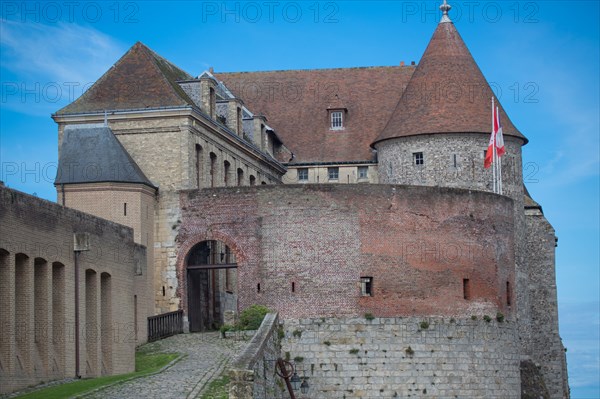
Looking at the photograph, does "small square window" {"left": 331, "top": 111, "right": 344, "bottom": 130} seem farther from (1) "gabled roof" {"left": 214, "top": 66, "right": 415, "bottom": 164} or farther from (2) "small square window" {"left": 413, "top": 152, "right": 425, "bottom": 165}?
(2) "small square window" {"left": 413, "top": 152, "right": 425, "bottom": 165}

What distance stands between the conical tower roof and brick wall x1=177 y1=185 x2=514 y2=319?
11.1 metres

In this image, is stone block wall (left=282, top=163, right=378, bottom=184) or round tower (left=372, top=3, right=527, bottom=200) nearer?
round tower (left=372, top=3, right=527, bottom=200)

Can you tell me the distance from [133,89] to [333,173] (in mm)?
16347

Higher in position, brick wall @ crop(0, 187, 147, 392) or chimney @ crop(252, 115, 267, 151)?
chimney @ crop(252, 115, 267, 151)

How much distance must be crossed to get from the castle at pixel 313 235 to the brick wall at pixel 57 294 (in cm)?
626

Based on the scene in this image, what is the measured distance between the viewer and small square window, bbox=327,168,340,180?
68081mm

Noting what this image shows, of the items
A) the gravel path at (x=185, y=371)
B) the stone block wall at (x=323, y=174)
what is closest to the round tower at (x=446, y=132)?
the stone block wall at (x=323, y=174)

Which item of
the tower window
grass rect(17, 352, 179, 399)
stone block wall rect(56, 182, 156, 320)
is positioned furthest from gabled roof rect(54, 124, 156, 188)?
the tower window

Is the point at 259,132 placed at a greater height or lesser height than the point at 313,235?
greater

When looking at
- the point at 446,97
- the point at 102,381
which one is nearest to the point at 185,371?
the point at 102,381

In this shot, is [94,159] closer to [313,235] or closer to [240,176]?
[313,235]

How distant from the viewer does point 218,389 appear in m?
33.9

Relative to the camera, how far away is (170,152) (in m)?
52.9

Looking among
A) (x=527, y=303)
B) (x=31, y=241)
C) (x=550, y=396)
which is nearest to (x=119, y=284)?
(x=31, y=241)
